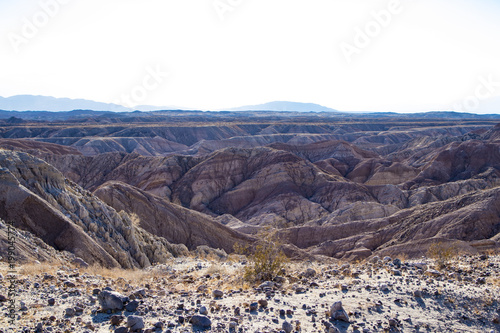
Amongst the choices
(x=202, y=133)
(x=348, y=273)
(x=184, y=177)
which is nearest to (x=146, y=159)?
(x=184, y=177)

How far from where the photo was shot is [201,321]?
21.8 ft

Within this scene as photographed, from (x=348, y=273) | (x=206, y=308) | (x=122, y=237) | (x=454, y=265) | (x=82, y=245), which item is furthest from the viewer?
(x=122, y=237)

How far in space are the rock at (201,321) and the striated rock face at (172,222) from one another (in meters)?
19.4

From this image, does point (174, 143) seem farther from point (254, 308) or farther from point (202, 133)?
point (254, 308)

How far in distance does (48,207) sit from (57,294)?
656 cm

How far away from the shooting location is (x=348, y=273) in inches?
396

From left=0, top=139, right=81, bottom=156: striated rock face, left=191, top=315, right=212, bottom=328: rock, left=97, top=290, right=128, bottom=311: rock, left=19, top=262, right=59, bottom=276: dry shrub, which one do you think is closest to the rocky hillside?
left=0, top=139, right=81, bottom=156: striated rock face

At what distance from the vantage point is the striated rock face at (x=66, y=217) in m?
12.9

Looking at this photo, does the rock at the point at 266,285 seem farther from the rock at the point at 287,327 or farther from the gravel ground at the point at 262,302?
the rock at the point at 287,327

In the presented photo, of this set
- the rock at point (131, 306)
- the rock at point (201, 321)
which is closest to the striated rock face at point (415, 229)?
the rock at point (201, 321)

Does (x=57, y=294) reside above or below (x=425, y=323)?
above

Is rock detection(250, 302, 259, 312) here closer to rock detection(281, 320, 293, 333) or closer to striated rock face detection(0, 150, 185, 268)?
rock detection(281, 320, 293, 333)

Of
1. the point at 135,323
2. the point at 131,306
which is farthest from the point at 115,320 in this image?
the point at 131,306

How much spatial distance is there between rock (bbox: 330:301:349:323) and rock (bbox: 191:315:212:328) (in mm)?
2040
